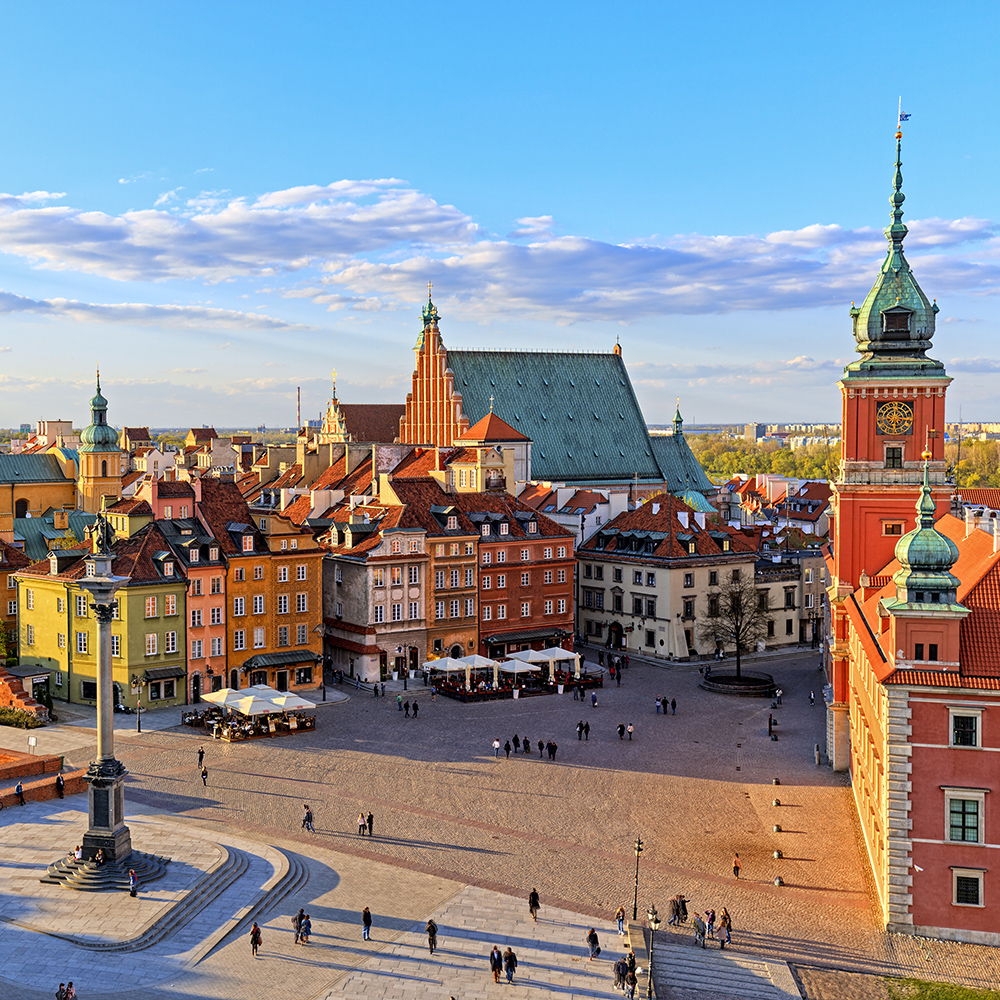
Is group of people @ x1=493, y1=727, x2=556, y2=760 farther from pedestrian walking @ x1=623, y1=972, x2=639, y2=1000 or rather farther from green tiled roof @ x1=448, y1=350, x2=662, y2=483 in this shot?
green tiled roof @ x1=448, y1=350, x2=662, y2=483

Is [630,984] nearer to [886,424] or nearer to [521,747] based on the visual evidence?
[521,747]

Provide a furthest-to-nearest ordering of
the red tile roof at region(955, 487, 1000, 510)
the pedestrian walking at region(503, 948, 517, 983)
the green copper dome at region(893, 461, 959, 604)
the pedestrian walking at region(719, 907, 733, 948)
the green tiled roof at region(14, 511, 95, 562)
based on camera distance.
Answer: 1. the red tile roof at region(955, 487, 1000, 510)
2. the green tiled roof at region(14, 511, 95, 562)
3. the green copper dome at region(893, 461, 959, 604)
4. the pedestrian walking at region(719, 907, 733, 948)
5. the pedestrian walking at region(503, 948, 517, 983)

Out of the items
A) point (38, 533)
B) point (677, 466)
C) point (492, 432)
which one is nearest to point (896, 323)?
point (492, 432)

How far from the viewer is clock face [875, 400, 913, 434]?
5888 centimetres

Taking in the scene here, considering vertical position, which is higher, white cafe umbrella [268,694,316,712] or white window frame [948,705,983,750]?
white window frame [948,705,983,750]

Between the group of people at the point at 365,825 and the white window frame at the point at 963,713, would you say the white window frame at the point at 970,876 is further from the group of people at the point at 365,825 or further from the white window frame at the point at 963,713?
the group of people at the point at 365,825

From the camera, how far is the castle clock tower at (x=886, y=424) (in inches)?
2307

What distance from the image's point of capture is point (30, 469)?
116m

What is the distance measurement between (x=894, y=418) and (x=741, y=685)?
26153 mm

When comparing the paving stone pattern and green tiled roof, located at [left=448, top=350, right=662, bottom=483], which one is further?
green tiled roof, located at [left=448, top=350, right=662, bottom=483]

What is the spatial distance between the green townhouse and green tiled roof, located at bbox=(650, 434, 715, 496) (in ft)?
230

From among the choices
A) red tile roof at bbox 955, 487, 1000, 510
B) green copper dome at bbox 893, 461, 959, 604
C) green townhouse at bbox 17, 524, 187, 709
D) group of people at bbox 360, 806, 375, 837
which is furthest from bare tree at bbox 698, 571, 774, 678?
green copper dome at bbox 893, 461, 959, 604

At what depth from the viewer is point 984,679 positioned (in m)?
38.6

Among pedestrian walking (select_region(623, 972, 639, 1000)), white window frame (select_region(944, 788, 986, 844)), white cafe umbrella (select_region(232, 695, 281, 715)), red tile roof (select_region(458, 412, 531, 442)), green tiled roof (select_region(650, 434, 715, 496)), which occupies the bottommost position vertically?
pedestrian walking (select_region(623, 972, 639, 1000))
